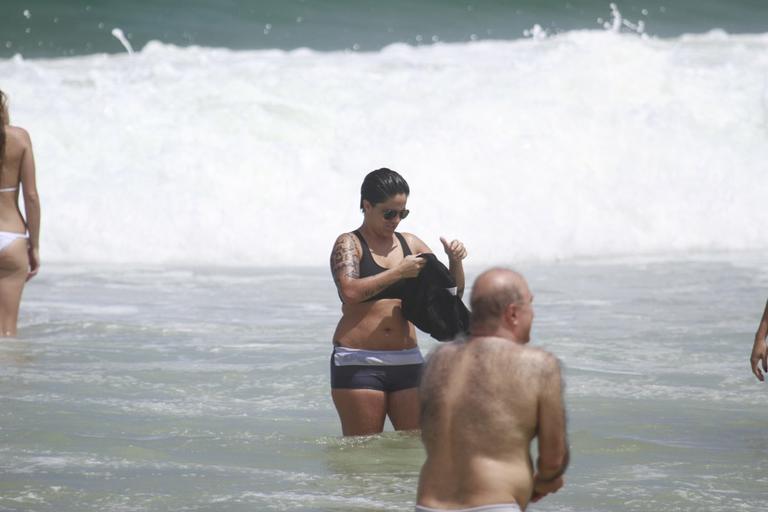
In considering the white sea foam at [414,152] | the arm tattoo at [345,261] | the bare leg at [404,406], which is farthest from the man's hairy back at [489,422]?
the white sea foam at [414,152]

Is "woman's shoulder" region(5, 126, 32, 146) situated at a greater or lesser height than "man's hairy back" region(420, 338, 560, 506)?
greater

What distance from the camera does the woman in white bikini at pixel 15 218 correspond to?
26.3 ft

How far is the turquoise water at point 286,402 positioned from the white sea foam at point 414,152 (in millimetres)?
2484

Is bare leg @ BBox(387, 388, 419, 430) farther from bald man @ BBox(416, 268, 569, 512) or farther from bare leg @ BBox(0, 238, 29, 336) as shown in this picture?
bare leg @ BBox(0, 238, 29, 336)

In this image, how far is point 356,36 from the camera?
22625mm

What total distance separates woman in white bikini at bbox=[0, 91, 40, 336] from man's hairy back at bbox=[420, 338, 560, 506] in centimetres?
489

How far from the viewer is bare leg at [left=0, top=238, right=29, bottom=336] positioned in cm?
824

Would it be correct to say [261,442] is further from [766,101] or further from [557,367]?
[766,101]

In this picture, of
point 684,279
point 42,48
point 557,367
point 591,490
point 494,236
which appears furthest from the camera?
point 42,48

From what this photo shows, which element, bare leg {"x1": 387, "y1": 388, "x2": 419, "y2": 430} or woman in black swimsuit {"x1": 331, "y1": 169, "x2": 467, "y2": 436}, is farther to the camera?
bare leg {"x1": 387, "y1": 388, "x2": 419, "y2": 430}

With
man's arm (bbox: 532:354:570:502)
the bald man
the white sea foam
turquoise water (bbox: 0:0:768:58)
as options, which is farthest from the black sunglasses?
turquoise water (bbox: 0:0:768:58)

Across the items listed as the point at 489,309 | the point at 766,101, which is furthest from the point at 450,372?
the point at 766,101

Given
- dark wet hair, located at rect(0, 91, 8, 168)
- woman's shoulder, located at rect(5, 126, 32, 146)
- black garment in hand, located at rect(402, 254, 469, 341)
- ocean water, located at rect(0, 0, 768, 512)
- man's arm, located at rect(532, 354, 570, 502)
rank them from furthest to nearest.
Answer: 1. woman's shoulder, located at rect(5, 126, 32, 146)
2. dark wet hair, located at rect(0, 91, 8, 168)
3. ocean water, located at rect(0, 0, 768, 512)
4. black garment in hand, located at rect(402, 254, 469, 341)
5. man's arm, located at rect(532, 354, 570, 502)

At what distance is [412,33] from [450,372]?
64.0 feet
